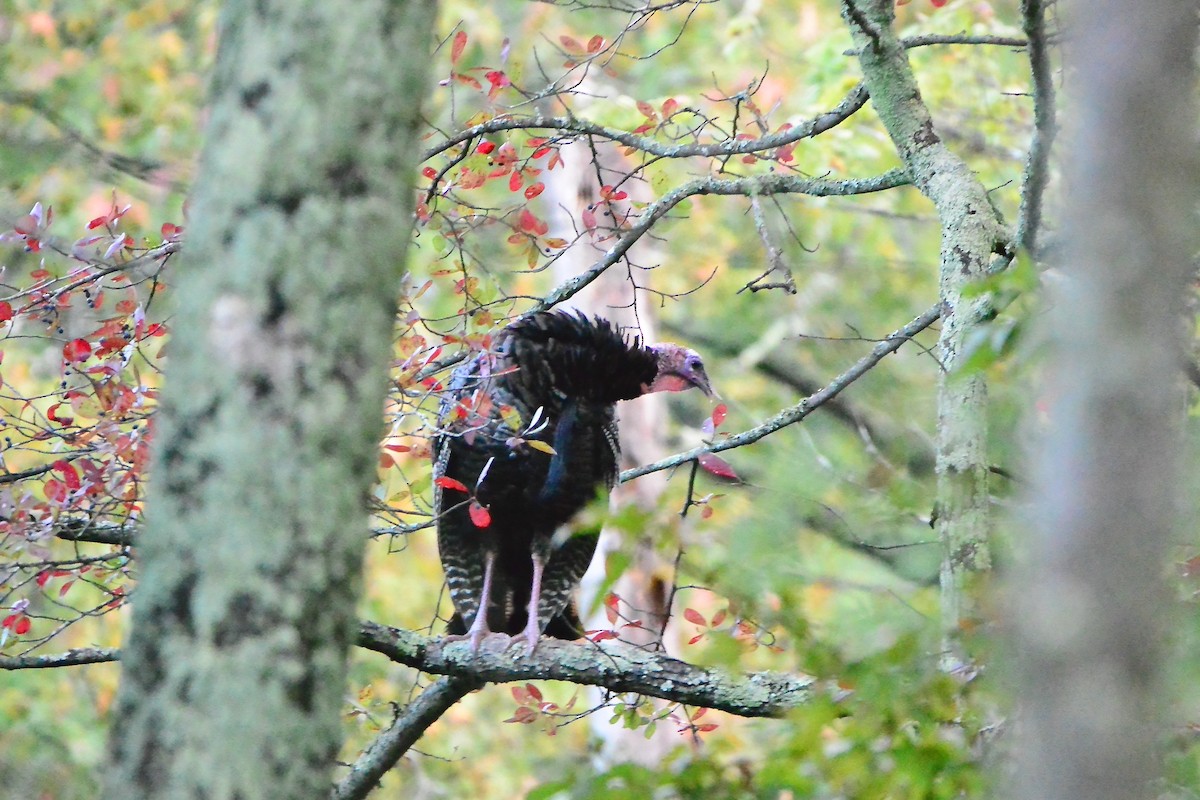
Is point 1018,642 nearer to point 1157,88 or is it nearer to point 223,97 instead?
point 1157,88

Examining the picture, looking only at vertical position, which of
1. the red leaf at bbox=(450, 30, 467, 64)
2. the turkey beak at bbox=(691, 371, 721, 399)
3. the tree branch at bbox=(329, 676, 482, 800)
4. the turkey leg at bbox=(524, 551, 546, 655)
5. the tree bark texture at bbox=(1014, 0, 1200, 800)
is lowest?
the tree bark texture at bbox=(1014, 0, 1200, 800)

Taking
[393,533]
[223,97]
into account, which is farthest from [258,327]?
[393,533]

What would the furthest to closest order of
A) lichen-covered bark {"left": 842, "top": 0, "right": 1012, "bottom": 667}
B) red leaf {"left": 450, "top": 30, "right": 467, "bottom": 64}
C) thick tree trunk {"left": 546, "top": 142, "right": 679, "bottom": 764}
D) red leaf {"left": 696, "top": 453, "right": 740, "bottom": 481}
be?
thick tree trunk {"left": 546, "top": 142, "right": 679, "bottom": 764} → red leaf {"left": 450, "top": 30, "right": 467, "bottom": 64} → red leaf {"left": 696, "top": 453, "right": 740, "bottom": 481} → lichen-covered bark {"left": 842, "top": 0, "right": 1012, "bottom": 667}

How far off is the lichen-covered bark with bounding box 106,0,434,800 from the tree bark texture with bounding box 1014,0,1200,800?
100 cm

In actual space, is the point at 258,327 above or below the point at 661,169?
below

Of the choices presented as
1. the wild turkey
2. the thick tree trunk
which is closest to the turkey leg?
the wild turkey

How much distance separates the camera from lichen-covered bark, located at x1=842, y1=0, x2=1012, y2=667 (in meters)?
2.56

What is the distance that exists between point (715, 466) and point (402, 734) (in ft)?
3.72

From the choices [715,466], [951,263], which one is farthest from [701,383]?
[951,263]

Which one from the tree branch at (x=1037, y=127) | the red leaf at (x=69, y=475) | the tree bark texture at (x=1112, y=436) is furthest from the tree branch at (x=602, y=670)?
the tree bark texture at (x=1112, y=436)

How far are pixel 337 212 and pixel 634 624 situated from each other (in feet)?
5.85

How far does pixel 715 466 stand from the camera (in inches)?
136

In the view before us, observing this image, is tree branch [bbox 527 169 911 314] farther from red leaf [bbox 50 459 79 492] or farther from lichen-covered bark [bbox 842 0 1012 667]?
red leaf [bbox 50 459 79 492]

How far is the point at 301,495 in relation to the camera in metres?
1.87
